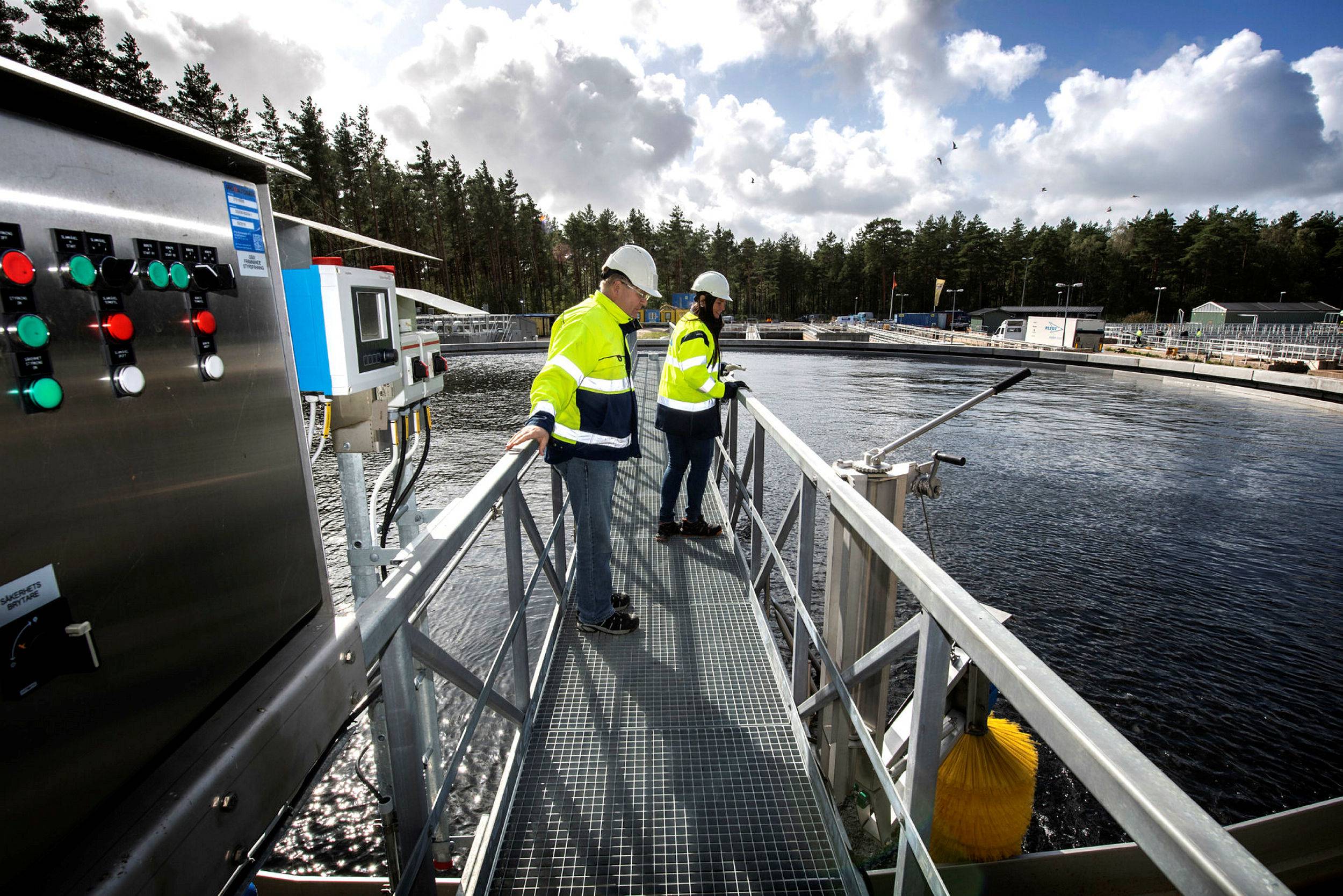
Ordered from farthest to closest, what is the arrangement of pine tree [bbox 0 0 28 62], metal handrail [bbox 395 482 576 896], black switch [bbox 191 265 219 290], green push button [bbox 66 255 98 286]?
pine tree [bbox 0 0 28 62] < metal handrail [bbox 395 482 576 896] < black switch [bbox 191 265 219 290] < green push button [bbox 66 255 98 286]

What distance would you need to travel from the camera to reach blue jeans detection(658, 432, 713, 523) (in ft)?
14.1

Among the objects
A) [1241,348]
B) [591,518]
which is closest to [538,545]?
[591,518]

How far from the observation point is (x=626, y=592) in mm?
3633

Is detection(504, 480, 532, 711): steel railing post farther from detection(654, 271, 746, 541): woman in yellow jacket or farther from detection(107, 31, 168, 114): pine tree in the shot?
detection(107, 31, 168, 114): pine tree

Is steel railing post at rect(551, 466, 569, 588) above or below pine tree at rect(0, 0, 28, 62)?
below

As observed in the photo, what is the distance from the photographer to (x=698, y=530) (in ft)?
14.6

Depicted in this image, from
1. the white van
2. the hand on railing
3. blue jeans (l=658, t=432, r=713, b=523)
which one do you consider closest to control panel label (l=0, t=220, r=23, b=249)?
the hand on railing

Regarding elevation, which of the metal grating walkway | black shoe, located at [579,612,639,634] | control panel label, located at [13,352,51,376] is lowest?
the metal grating walkway

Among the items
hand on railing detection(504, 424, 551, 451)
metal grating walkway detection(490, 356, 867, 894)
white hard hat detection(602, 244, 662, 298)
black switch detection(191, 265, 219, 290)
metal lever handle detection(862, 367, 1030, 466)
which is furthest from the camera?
metal lever handle detection(862, 367, 1030, 466)

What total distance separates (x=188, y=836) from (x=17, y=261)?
936mm

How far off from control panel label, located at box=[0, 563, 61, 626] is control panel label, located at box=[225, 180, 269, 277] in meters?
0.79

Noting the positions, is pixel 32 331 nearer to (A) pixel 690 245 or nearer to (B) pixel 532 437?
(B) pixel 532 437

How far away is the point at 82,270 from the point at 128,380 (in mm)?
182

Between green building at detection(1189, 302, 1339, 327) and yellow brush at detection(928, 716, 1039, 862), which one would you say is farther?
green building at detection(1189, 302, 1339, 327)
